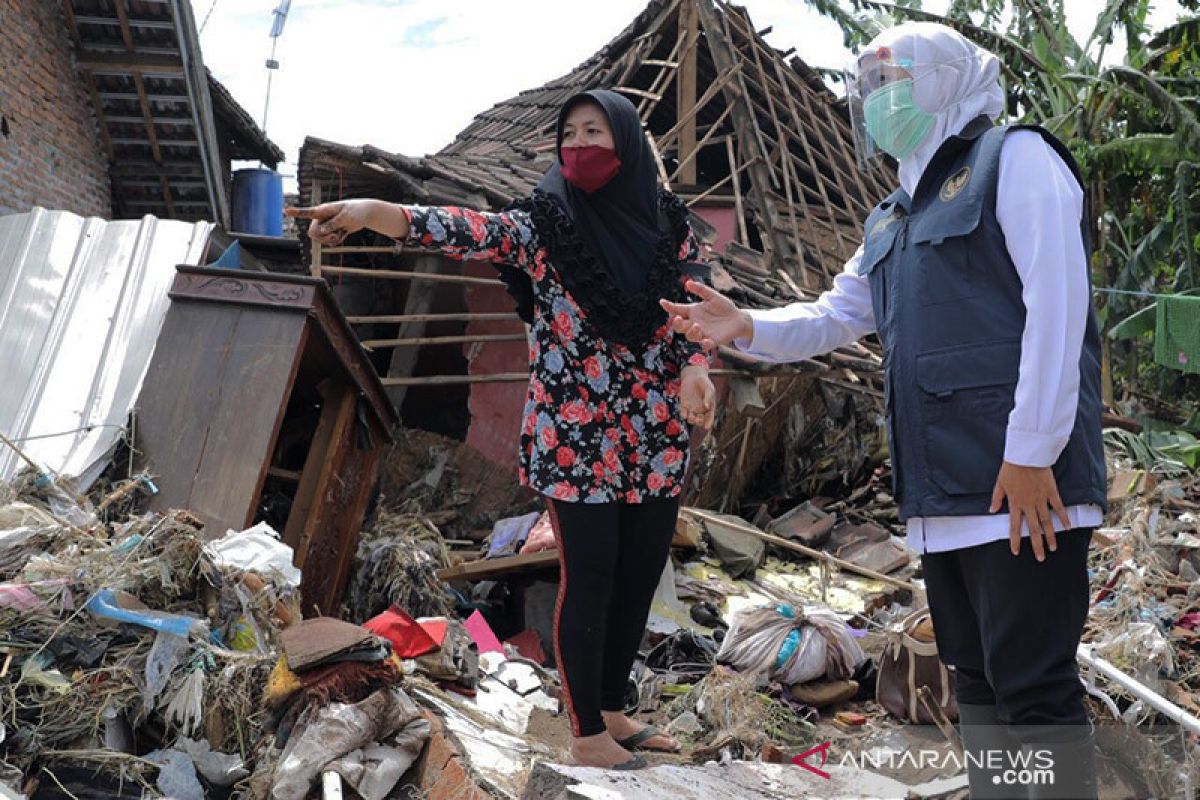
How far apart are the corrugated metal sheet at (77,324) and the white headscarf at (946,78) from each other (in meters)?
3.35

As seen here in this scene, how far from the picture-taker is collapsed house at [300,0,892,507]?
7406mm

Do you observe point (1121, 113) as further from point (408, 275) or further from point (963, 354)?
point (963, 354)

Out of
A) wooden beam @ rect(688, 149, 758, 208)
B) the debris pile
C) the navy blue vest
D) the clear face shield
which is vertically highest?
wooden beam @ rect(688, 149, 758, 208)

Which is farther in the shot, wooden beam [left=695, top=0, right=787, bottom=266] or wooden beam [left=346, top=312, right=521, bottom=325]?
wooden beam [left=695, top=0, right=787, bottom=266]

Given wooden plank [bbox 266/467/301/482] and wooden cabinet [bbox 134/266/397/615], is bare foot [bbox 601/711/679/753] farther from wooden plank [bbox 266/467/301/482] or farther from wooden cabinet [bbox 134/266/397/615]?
wooden plank [bbox 266/467/301/482]

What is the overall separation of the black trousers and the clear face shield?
3.05 ft

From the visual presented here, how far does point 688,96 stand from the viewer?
10555 mm

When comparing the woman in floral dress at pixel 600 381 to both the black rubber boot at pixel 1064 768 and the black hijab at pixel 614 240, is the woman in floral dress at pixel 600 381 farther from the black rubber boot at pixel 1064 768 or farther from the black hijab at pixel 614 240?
the black rubber boot at pixel 1064 768

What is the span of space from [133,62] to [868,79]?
1009 cm

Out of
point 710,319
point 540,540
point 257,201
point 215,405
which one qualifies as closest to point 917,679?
point 540,540

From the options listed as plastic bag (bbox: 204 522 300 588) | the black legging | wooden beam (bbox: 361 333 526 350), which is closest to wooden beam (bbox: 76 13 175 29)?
wooden beam (bbox: 361 333 526 350)

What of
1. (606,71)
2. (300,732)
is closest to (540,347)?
(300,732)

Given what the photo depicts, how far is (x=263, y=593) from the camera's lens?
3.44m

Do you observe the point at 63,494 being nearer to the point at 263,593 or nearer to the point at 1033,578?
the point at 263,593
